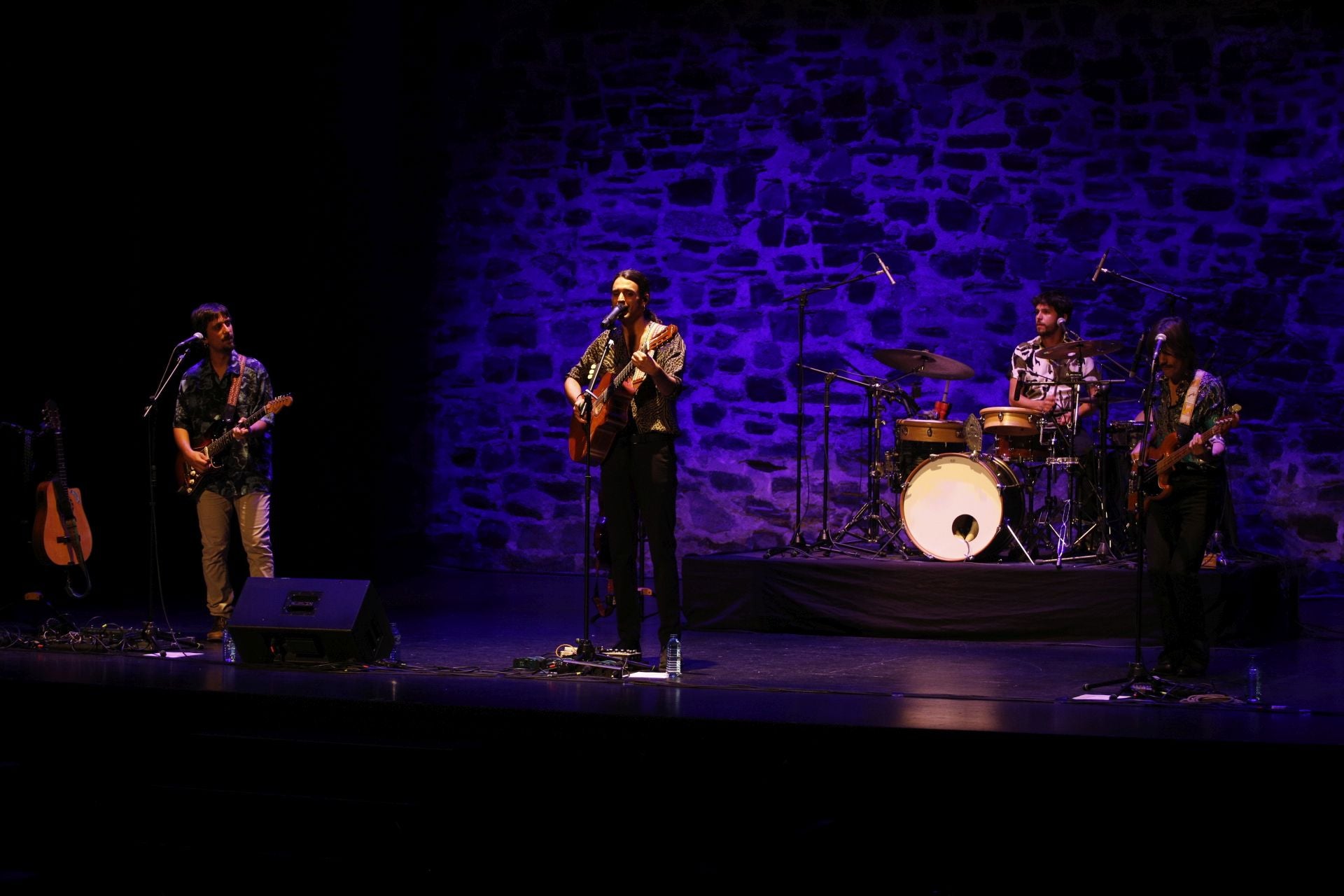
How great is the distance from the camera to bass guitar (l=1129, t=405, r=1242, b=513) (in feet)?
19.5

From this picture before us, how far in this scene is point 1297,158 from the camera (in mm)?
9602

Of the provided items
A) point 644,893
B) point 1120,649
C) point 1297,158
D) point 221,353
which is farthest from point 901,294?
point 644,893

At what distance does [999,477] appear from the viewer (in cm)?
796

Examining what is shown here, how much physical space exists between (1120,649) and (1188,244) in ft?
12.3

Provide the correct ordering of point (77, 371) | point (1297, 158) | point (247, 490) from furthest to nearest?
point (1297, 158)
point (77, 371)
point (247, 490)

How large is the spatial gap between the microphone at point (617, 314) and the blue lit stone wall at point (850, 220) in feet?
14.2

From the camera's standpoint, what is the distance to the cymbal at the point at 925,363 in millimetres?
8484

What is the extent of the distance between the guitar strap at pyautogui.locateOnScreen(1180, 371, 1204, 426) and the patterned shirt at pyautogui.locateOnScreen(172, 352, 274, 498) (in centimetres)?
457

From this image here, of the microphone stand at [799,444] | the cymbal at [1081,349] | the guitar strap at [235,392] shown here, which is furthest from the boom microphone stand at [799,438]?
the guitar strap at [235,392]

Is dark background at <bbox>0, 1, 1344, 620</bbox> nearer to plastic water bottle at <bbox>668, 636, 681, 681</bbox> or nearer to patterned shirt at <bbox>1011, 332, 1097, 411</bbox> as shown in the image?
patterned shirt at <bbox>1011, 332, 1097, 411</bbox>

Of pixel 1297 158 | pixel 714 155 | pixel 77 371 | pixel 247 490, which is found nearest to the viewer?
pixel 247 490

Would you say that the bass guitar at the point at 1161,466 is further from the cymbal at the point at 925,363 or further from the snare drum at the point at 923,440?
the cymbal at the point at 925,363

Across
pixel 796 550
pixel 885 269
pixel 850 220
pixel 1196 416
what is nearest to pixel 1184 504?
pixel 1196 416

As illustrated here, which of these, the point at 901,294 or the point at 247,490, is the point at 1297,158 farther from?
the point at 247,490
